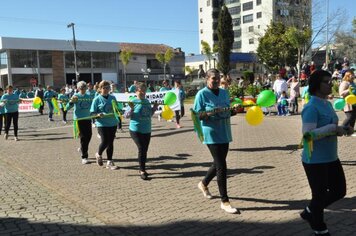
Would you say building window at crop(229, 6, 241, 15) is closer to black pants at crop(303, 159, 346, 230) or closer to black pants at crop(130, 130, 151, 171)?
black pants at crop(130, 130, 151, 171)

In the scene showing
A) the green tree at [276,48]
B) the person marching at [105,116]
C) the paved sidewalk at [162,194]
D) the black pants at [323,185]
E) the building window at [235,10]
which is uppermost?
the building window at [235,10]

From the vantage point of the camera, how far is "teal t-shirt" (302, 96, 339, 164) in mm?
4156

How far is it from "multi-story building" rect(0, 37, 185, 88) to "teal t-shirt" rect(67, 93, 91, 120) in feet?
142

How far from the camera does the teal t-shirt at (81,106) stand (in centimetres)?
941

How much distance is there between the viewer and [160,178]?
7.57 metres

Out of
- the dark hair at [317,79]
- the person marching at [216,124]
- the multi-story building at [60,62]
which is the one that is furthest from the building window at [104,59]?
the dark hair at [317,79]

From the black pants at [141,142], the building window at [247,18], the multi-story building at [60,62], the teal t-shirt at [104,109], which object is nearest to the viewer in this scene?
the black pants at [141,142]

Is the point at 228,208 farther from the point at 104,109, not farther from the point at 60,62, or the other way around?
the point at 60,62

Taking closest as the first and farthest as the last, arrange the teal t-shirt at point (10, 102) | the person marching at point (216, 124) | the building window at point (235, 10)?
the person marching at point (216, 124)
the teal t-shirt at point (10, 102)
the building window at point (235, 10)

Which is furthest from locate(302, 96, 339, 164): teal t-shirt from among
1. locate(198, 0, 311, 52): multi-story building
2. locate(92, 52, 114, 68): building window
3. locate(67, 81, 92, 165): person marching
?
locate(198, 0, 311, 52): multi-story building

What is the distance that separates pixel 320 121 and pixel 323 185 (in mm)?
694

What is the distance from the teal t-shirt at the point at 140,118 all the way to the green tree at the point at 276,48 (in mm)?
41116

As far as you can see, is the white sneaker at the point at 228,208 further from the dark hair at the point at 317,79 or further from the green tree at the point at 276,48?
the green tree at the point at 276,48

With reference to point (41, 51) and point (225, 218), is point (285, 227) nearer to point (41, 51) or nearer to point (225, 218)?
point (225, 218)
